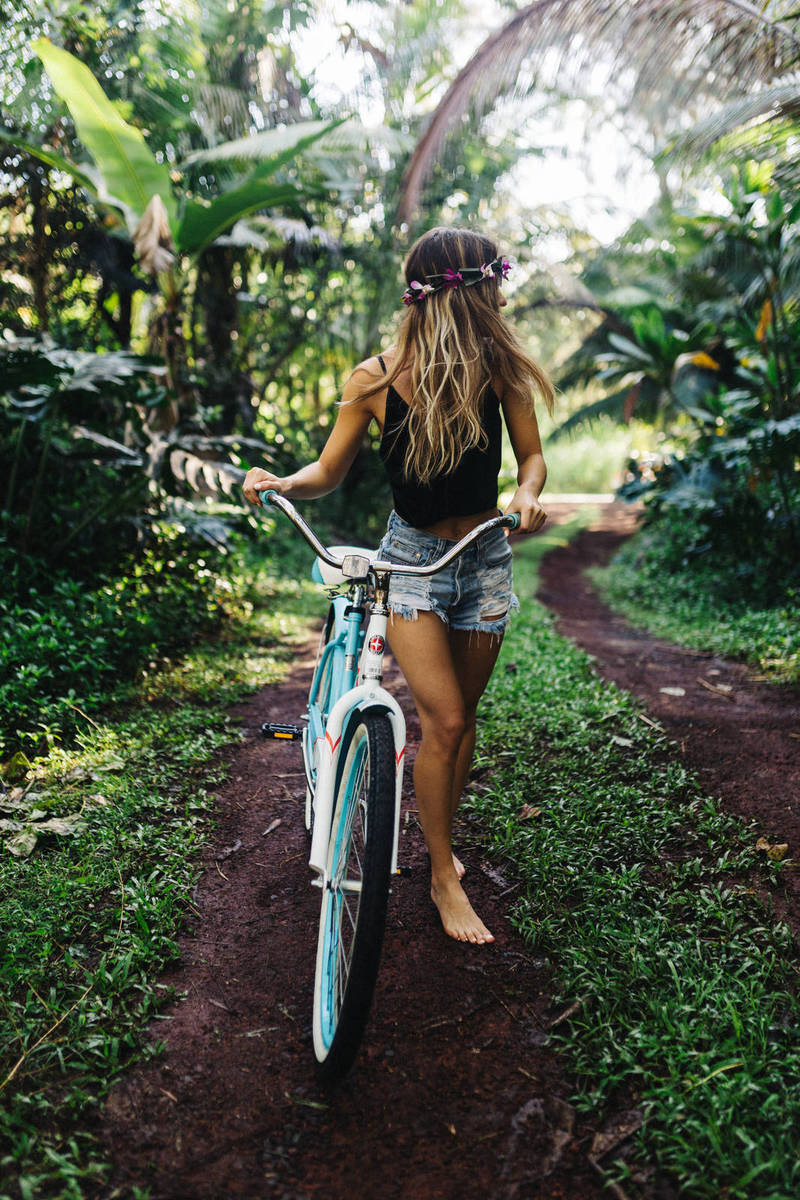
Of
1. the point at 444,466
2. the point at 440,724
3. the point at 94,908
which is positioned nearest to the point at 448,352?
the point at 444,466

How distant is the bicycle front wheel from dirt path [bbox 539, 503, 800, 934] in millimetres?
1416

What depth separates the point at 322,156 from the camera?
356 inches

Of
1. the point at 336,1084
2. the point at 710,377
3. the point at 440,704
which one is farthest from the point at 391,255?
the point at 336,1084

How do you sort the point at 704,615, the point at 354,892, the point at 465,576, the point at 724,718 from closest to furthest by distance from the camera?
the point at 354,892
the point at 465,576
the point at 724,718
the point at 704,615

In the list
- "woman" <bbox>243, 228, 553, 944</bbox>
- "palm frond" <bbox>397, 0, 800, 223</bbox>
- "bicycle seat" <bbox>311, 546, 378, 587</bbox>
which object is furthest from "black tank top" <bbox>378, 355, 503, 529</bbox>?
"palm frond" <bbox>397, 0, 800, 223</bbox>

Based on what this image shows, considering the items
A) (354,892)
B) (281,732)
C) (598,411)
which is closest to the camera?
(354,892)

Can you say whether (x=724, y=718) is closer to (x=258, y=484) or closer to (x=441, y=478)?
(x=441, y=478)

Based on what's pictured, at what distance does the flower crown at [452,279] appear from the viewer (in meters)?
2.28

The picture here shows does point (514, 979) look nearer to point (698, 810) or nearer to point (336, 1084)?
point (336, 1084)

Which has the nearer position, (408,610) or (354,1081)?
(354,1081)

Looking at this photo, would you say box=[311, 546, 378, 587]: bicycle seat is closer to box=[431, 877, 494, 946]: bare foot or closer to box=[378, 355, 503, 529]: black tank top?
box=[378, 355, 503, 529]: black tank top

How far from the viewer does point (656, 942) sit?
92.3 inches

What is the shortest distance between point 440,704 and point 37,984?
1.38m

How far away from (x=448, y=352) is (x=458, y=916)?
1727 mm
